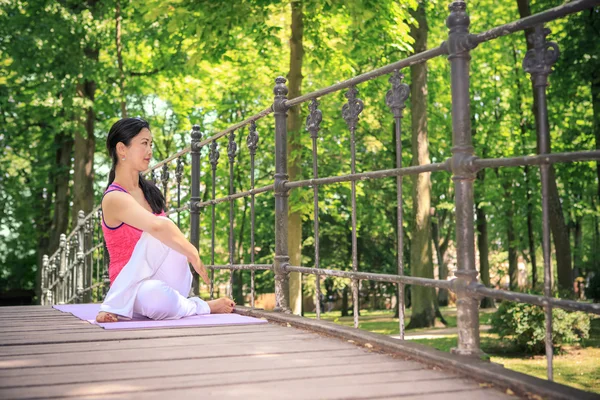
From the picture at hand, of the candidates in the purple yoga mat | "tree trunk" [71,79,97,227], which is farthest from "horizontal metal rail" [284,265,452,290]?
"tree trunk" [71,79,97,227]

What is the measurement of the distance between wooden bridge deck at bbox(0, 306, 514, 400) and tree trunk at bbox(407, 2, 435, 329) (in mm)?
14039

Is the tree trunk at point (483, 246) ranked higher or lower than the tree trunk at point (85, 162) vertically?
lower

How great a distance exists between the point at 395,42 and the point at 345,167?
9421mm

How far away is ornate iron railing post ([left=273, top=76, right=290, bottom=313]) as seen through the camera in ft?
18.0

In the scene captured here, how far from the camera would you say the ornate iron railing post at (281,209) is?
548cm

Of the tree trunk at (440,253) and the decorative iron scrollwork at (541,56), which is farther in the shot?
the tree trunk at (440,253)

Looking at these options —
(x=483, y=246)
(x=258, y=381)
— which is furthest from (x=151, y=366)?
(x=483, y=246)

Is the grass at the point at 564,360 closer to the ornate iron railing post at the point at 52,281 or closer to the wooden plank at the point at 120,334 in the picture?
the wooden plank at the point at 120,334

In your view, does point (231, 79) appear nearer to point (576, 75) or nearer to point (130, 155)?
point (576, 75)

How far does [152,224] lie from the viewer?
183 inches

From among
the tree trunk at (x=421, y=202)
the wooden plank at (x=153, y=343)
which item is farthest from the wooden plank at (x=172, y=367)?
the tree trunk at (x=421, y=202)

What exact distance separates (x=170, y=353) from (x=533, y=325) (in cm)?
1059

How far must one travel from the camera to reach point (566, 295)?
41.8ft

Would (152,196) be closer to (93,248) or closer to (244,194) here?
(244,194)
